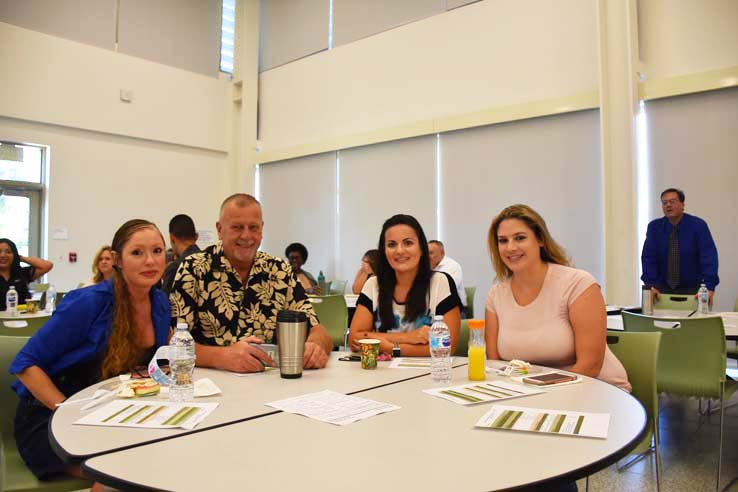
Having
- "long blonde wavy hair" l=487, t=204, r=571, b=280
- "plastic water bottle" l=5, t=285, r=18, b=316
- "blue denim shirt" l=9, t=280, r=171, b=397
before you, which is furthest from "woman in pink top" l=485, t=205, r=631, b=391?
"plastic water bottle" l=5, t=285, r=18, b=316

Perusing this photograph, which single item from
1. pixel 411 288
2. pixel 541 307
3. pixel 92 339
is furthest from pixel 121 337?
pixel 541 307

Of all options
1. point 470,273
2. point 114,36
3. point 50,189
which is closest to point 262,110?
point 114,36

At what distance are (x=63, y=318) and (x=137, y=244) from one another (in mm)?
341

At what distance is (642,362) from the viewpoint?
77.9 inches

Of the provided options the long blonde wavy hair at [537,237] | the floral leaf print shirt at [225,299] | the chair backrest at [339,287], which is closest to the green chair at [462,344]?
the long blonde wavy hair at [537,237]

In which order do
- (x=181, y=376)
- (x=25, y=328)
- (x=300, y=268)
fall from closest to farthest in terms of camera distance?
(x=181, y=376), (x=25, y=328), (x=300, y=268)

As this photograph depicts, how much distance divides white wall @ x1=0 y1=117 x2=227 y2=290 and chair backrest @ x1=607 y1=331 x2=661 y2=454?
22.2 ft

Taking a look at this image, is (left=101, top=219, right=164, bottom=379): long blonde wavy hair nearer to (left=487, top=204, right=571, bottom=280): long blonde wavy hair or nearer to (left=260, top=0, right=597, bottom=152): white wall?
(left=487, top=204, right=571, bottom=280): long blonde wavy hair

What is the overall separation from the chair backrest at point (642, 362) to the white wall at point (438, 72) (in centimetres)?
385

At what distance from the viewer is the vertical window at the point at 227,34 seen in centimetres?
863

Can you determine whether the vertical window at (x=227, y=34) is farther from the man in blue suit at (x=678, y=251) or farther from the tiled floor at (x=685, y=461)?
the tiled floor at (x=685, y=461)

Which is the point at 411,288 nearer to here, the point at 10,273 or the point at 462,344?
the point at 462,344

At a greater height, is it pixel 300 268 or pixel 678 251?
pixel 678 251

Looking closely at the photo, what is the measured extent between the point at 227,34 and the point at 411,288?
752cm
